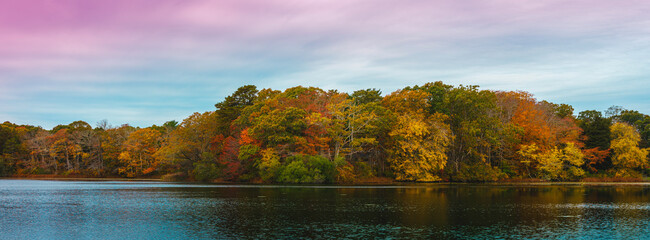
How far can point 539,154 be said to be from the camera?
73312 mm

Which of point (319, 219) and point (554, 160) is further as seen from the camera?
point (554, 160)

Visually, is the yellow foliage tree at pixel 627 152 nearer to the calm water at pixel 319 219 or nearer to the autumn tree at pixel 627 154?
the autumn tree at pixel 627 154

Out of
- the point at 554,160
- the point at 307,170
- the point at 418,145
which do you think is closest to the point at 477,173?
the point at 418,145

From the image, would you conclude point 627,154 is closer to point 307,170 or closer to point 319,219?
point 307,170

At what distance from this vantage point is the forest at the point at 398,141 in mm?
68438

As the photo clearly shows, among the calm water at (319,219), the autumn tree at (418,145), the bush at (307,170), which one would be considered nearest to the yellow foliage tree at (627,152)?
the autumn tree at (418,145)

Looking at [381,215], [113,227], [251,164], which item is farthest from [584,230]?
[251,164]

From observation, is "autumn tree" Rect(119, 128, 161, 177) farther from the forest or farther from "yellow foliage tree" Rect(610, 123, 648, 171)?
"yellow foliage tree" Rect(610, 123, 648, 171)

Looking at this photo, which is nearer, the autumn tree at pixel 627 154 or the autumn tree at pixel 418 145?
the autumn tree at pixel 418 145

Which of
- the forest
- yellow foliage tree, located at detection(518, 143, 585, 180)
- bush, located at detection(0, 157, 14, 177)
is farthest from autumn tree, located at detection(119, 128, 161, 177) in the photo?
yellow foliage tree, located at detection(518, 143, 585, 180)

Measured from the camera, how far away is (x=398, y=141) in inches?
2721

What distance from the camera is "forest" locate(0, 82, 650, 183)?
225 ft

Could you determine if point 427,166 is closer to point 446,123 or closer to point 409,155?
point 409,155

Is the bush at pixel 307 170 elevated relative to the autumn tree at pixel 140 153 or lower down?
lower down
